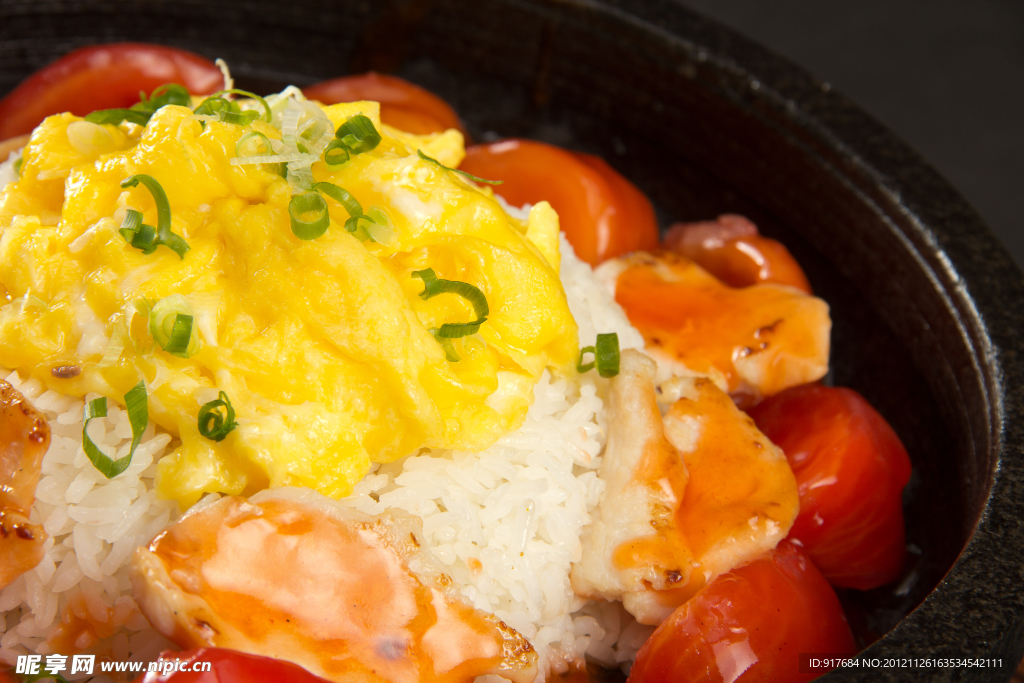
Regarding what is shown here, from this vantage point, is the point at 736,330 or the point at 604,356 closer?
the point at 604,356

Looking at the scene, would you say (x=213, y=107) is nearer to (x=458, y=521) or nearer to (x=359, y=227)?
(x=359, y=227)

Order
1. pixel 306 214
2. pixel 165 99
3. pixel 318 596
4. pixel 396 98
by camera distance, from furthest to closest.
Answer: pixel 396 98 → pixel 165 99 → pixel 306 214 → pixel 318 596

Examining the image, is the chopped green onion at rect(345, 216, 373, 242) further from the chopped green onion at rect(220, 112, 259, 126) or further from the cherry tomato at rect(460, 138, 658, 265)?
the cherry tomato at rect(460, 138, 658, 265)

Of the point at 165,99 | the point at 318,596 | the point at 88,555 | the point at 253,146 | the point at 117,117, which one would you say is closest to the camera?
the point at 318,596

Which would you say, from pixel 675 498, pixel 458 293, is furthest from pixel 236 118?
pixel 675 498

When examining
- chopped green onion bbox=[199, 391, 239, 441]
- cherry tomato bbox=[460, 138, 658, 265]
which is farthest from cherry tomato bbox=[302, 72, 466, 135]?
chopped green onion bbox=[199, 391, 239, 441]
